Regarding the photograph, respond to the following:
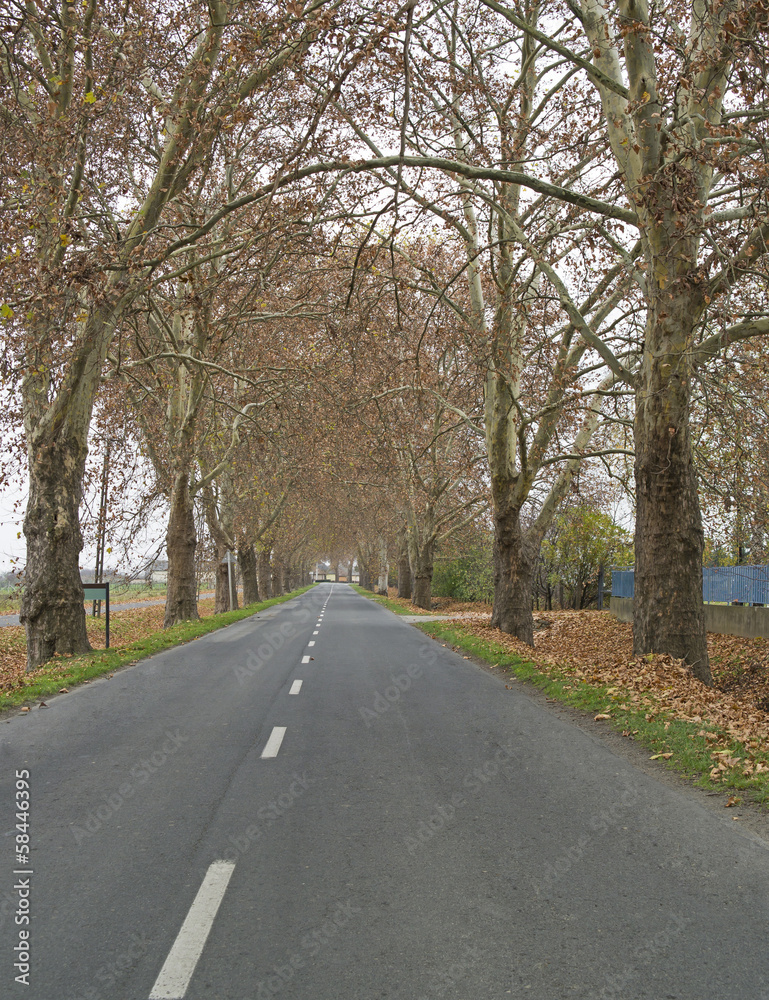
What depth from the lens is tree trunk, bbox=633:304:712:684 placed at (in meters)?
10.5

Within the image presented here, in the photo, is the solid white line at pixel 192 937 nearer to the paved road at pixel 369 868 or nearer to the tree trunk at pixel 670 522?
the paved road at pixel 369 868

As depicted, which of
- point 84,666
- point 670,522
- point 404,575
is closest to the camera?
point 670,522

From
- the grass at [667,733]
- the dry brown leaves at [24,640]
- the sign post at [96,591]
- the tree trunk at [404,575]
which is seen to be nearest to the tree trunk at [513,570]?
the grass at [667,733]

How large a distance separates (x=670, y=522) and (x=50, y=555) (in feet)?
34.6

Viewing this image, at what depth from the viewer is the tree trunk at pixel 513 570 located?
18.3 meters

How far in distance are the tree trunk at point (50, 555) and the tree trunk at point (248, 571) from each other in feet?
76.5

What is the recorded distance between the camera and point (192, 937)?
11.2ft

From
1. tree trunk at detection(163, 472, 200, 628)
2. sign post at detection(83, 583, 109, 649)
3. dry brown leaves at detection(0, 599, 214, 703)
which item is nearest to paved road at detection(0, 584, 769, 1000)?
dry brown leaves at detection(0, 599, 214, 703)

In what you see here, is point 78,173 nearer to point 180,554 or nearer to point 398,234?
point 398,234

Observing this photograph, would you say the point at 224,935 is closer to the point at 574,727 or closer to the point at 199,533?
the point at 574,727

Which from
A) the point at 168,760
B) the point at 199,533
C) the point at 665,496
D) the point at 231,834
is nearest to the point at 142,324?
the point at 199,533

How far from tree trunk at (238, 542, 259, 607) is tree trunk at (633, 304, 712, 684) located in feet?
94.2

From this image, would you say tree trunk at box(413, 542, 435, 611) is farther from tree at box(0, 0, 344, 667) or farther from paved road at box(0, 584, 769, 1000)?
paved road at box(0, 584, 769, 1000)

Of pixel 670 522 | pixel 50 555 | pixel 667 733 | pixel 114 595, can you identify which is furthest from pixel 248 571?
pixel 667 733
